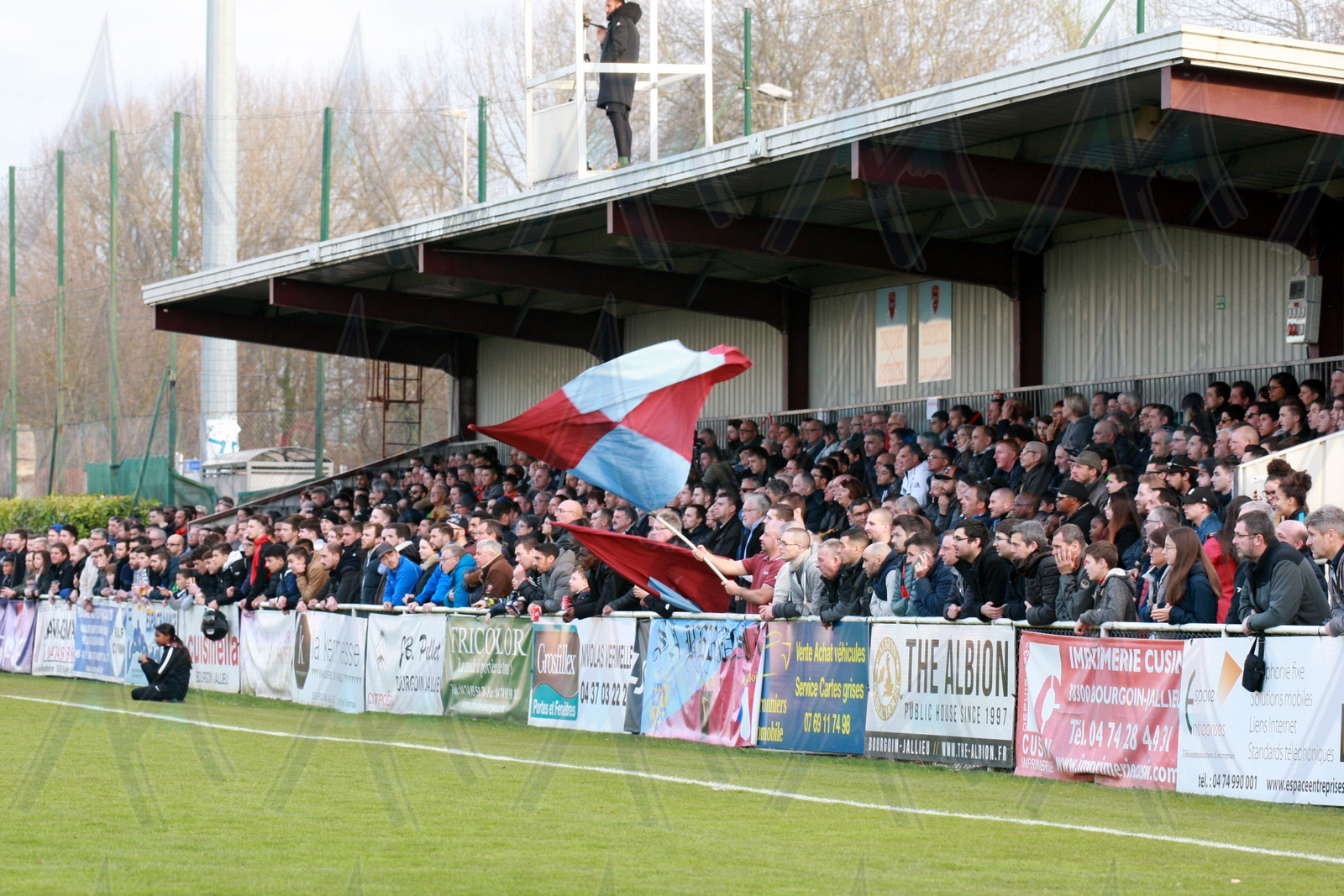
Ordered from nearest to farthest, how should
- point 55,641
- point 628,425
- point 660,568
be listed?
1. point 660,568
2. point 628,425
3. point 55,641

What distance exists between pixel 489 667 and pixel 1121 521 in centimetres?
690

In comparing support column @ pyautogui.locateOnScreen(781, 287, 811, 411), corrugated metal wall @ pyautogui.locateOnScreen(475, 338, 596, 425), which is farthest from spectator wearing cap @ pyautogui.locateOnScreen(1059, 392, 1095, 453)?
corrugated metal wall @ pyautogui.locateOnScreen(475, 338, 596, 425)

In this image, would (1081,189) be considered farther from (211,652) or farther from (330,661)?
(211,652)

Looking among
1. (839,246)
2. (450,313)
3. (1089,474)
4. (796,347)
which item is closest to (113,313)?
(450,313)

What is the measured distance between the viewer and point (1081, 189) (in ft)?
61.3

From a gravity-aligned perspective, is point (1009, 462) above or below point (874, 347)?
below

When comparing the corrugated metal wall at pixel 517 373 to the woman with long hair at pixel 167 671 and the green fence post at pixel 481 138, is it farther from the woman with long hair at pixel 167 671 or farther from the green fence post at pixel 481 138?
the woman with long hair at pixel 167 671

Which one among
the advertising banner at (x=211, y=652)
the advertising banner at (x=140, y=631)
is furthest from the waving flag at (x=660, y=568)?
the advertising banner at (x=140, y=631)

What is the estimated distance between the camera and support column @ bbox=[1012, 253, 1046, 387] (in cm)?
2344

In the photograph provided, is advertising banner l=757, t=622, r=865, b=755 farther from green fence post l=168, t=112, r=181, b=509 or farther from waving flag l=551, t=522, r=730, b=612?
green fence post l=168, t=112, r=181, b=509

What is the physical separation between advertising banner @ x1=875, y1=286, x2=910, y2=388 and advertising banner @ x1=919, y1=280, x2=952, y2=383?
32cm

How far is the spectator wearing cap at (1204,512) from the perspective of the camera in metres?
13.0

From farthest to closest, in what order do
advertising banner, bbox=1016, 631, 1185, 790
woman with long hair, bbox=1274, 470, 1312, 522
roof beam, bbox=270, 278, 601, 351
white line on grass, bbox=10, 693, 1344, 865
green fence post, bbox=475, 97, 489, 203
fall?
green fence post, bbox=475, 97, 489, 203 → roof beam, bbox=270, 278, 601, 351 → woman with long hair, bbox=1274, 470, 1312, 522 → advertising banner, bbox=1016, 631, 1185, 790 → white line on grass, bbox=10, 693, 1344, 865

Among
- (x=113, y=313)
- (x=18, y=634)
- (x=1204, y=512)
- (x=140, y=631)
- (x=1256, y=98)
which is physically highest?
(x=113, y=313)
